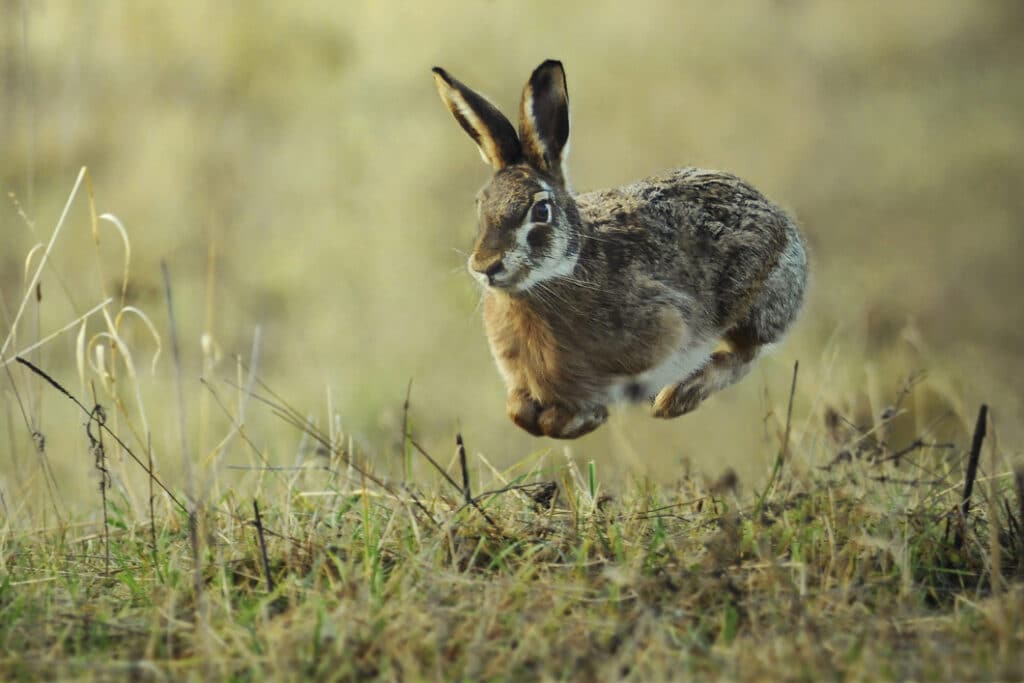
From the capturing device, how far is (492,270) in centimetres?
391

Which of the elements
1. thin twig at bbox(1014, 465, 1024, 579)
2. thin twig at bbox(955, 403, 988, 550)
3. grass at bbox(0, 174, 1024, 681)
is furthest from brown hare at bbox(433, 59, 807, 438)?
thin twig at bbox(1014, 465, 1024, 579)

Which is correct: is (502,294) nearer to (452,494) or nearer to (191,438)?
(452,494)

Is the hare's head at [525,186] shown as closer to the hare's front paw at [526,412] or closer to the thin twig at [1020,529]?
the hare's front paw at [526,412]

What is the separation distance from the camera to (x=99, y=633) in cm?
366

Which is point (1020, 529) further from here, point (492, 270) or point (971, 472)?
point (492, 270)

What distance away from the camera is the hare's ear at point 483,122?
4.28 m

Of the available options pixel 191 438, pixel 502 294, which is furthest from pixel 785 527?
pixel 191 438

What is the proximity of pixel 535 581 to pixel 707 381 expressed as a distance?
1.22 m

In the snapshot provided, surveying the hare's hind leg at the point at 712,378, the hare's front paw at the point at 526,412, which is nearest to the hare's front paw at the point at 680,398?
the hare's hind leg at the point at 712,378

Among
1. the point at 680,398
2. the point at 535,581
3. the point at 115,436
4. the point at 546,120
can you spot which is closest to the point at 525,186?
the point at 546,120

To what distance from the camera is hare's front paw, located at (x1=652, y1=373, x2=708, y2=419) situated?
450 cm

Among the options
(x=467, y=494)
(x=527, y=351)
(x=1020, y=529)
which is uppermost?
(x=527, y=351)

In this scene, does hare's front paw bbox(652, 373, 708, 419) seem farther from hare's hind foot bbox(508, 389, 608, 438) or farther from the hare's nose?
the hare's nose

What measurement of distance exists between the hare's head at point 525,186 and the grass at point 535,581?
664mm
